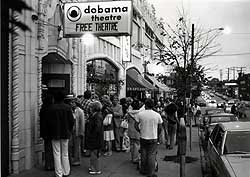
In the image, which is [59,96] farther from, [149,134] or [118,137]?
[118,137]

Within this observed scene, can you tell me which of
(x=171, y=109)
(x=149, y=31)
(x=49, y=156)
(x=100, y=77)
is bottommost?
(x=49, y=156)

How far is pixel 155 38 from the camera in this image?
43562 millimetres

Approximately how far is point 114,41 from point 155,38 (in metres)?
24.2

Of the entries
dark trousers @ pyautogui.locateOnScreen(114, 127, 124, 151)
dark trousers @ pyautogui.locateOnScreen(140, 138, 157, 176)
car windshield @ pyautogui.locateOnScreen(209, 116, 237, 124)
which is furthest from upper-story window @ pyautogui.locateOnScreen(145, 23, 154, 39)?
dark trousers @ pyautogui.locateOnScreen(140, 138, 157, 176)

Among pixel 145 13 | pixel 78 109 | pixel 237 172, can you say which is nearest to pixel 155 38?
pixel 145 13

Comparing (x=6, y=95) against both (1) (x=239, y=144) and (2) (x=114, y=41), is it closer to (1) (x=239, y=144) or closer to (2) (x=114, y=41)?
(1) (x=239, y=144)

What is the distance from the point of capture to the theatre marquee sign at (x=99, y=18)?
9.50m

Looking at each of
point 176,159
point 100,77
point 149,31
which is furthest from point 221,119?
point 149,31

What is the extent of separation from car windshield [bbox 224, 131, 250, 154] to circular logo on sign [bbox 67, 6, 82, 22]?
490cm

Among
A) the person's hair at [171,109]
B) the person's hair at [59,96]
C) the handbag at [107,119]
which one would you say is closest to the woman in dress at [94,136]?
Answer: the person's hair at [59,96]

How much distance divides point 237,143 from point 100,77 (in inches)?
458

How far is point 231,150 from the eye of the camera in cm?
661

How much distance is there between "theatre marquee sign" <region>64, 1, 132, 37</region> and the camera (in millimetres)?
9500

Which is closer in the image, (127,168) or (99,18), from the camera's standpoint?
(127,168)
